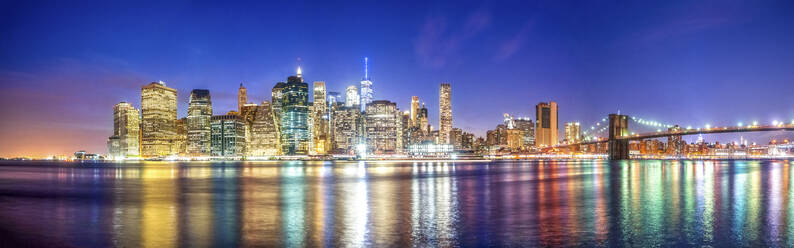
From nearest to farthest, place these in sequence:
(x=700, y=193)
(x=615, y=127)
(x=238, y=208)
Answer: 1. (x=238, y=208)
2. (x=700, y=193)
3. (x=615, y=127)

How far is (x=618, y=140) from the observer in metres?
154

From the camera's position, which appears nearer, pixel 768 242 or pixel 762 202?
pixel 768 242

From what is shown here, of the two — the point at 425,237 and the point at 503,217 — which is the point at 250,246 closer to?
the point at 425,237

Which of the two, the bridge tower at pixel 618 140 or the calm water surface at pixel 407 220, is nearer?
the calm water surface at pixel 407 220

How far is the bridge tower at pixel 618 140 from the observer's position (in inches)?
6078

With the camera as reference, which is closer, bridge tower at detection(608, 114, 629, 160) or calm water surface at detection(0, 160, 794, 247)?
calm water surface at detection(0, 160, 794, 247)

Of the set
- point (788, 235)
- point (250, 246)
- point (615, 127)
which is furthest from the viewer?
point (615, 127)

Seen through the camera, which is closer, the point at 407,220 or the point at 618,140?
the point at 407,220

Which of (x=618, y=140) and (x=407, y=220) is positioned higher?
(x=618, y=140)

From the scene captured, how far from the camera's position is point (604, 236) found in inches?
703

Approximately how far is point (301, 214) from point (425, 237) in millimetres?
8238

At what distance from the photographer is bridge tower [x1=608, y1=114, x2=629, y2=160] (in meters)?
154

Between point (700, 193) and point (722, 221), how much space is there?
1446 cm

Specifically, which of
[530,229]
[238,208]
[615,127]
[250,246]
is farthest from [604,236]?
[615,127]
